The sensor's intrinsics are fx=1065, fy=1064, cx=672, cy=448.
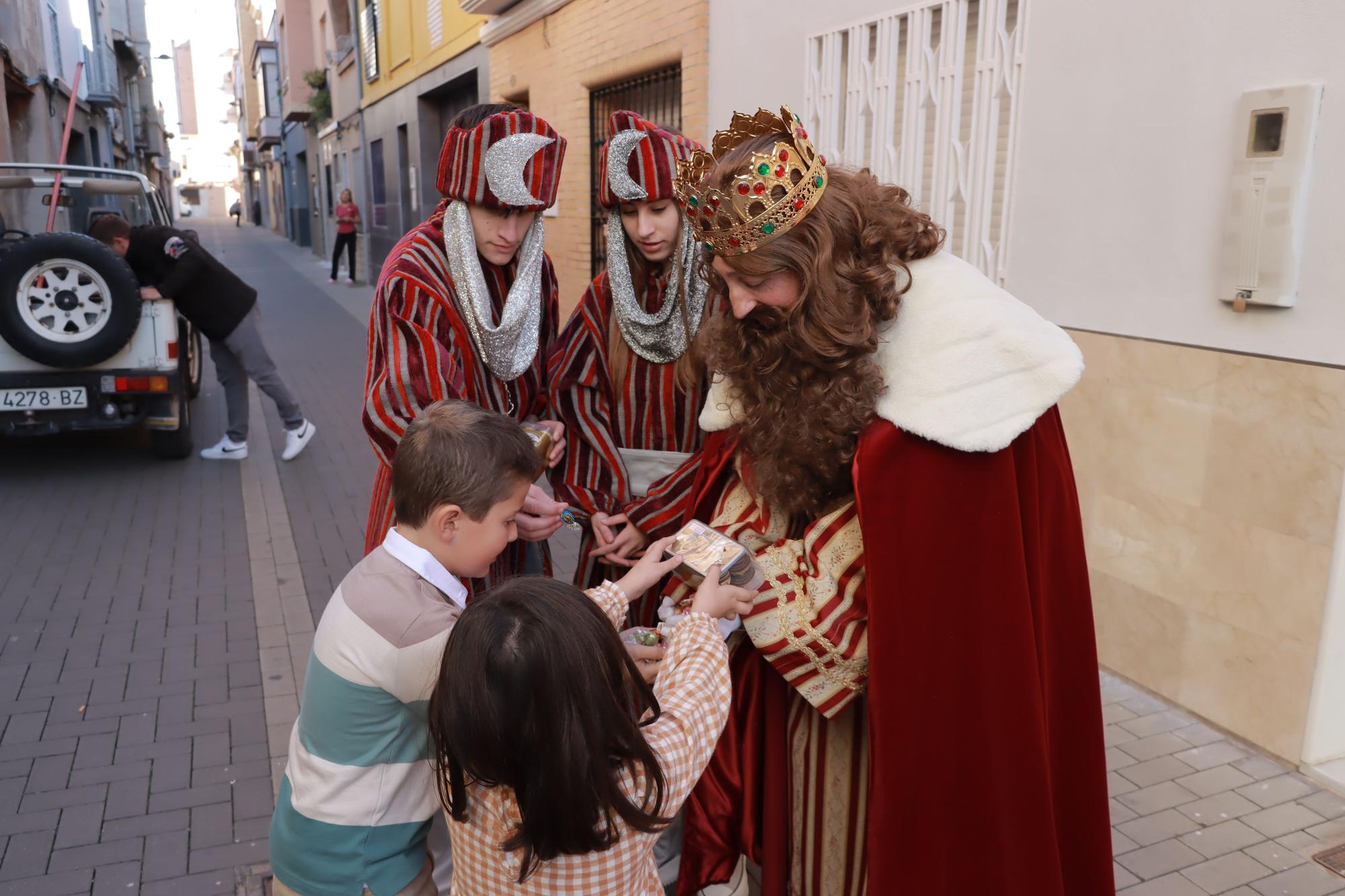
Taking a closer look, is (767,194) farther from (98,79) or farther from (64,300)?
(98,79)

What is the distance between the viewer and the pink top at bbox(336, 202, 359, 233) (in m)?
21.6

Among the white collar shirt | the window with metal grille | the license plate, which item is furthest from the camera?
the window with metal grille

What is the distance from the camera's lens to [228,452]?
26.6 ft

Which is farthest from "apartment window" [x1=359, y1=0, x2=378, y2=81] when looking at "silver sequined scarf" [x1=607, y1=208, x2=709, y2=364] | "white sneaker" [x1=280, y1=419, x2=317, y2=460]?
"silver sequined scarf" [x1=607, y1=208, x2=709, y2=364]

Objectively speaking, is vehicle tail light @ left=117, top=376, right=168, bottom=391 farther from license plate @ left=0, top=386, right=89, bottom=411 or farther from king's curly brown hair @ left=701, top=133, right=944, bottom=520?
king's curly brown hair @ left=701, top=133, right=944, bottom=520

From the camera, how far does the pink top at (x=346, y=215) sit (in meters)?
21.6

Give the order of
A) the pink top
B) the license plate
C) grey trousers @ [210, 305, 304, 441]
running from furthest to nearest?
the pink top → grey trousers @ [210, 305, 304, 441] → the license plate

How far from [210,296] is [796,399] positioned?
21.7ft

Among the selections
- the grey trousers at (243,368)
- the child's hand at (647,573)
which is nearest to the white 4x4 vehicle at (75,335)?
the grey trousers at (243,368)

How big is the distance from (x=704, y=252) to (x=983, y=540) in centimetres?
76

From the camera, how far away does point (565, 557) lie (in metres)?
6.08

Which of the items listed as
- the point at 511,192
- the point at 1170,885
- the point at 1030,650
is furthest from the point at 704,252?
the point at 1170,885

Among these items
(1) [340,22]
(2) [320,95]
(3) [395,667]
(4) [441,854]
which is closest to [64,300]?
(4) [441,854]

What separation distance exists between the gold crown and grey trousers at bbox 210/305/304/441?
21.5 ft
